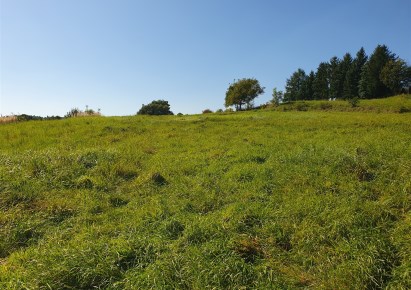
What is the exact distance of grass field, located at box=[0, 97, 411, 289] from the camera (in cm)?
488

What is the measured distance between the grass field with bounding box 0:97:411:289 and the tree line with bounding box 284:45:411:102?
196 ft

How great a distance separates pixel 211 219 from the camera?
6.74m

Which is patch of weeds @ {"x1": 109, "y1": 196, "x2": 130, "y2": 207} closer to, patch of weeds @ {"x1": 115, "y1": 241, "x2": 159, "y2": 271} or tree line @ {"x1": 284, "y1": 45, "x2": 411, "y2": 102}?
patch of weeds @ {"x1": 115, "y1": 241, "x2": 159, "y2": 271}

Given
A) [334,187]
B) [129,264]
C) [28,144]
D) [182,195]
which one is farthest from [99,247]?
[28,144]

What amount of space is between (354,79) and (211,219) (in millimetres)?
74001

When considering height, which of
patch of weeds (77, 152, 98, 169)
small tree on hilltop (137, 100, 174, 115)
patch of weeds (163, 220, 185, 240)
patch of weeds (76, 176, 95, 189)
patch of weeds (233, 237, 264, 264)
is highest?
small tree on hilltop (137, 100, 174, 115)

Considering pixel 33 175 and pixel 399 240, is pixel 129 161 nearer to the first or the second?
pixel 33 175

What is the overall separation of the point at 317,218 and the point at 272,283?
2.23 meters

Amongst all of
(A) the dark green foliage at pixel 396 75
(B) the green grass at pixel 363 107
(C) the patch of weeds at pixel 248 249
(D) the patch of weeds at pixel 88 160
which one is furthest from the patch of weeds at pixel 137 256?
(A) the dark green foliage at pixel 396 75

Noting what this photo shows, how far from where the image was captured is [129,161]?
39.1 ft

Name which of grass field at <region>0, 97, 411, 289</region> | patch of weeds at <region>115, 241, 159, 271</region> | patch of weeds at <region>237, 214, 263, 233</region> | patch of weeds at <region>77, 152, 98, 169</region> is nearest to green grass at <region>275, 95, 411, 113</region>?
grass field at <region>0, 97, 411, 289</region>

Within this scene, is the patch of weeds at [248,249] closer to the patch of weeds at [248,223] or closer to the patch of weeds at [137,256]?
the patch of weeds at [248,223]

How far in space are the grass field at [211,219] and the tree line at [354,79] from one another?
5980 centimetres

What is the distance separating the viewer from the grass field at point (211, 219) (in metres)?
4.88
